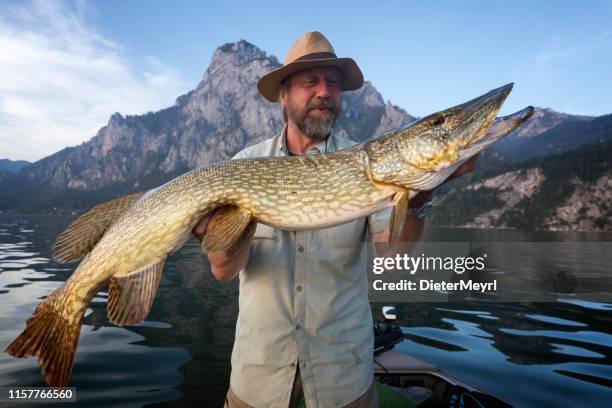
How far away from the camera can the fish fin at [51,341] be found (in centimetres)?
243

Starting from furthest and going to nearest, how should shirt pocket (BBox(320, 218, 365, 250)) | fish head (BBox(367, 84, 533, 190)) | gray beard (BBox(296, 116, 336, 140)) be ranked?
gray beard (BBox(296, 116, 336, 140)), shirt pocket (BBox(320, 218, 365, 250)), fish head (BBox(367, 84, 533, 190))

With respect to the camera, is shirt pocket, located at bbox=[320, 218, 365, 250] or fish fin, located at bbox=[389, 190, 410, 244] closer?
fish fin, located at bbox=[389, 190, 410, 244]

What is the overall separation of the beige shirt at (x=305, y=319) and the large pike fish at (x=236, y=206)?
0.36 meters

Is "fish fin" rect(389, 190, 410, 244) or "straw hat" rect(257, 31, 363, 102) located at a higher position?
"straw hat" rect(257, 31, 363, 102)

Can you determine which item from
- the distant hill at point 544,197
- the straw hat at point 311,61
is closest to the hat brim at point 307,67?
the straw hat at point 311,61

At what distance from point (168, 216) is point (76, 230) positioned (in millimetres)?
816

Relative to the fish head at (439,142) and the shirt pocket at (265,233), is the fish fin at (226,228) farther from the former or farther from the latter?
the fish head at (439,142)

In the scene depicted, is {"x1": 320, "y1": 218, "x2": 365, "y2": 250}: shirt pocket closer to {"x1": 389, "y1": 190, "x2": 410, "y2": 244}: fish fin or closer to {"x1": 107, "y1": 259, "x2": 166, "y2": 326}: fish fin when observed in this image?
{"x1": 389, "y1": 190, "x2": 410, "y2": 244}: fish fin

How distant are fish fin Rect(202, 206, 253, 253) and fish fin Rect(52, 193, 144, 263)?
729mm

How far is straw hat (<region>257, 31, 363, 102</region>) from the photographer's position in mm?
3498

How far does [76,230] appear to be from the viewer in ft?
9.24

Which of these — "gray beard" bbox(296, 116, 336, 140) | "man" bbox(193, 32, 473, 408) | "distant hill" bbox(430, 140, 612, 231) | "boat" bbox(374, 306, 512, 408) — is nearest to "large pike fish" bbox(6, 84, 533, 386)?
"man" bbox(193, 32, 473, 408)

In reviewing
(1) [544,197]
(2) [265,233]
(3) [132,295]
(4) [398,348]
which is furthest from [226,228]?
(1) [544,197]

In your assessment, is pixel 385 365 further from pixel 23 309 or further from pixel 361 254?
pixel 23 309
